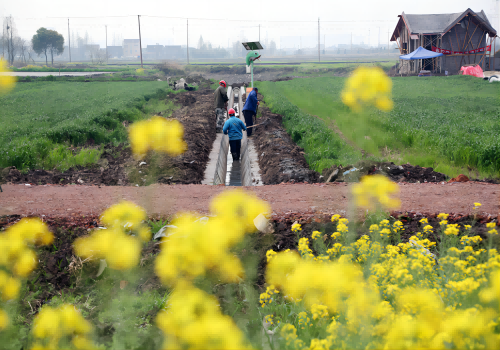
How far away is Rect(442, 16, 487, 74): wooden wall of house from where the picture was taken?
4275 centimetres

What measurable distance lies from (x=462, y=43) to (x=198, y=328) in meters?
51.4

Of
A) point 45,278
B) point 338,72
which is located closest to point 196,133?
point 45,278

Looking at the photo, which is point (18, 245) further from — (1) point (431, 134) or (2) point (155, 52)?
(2) point (155, 52)

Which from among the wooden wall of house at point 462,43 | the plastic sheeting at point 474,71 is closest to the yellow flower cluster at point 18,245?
the plastic sheeting at point 474,71

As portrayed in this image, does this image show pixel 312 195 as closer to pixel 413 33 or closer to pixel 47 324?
pixel 47 324

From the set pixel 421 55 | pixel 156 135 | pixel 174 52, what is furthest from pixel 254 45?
pixel 174 52

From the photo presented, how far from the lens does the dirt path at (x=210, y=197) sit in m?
5.79

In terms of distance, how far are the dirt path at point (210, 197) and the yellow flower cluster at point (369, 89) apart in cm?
282

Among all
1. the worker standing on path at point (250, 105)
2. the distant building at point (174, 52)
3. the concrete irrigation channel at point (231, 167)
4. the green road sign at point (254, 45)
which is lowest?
the concrete irrigation channel at point (231, 167)

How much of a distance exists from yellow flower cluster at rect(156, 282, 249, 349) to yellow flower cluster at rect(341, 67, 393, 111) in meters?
2.18

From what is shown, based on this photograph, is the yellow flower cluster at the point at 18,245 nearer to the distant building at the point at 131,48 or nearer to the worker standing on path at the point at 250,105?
the worker standing on path at the point at 250,105

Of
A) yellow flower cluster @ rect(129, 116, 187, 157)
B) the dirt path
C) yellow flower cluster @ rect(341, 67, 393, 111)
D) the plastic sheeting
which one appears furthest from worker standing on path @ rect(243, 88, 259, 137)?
the plastic sheeting

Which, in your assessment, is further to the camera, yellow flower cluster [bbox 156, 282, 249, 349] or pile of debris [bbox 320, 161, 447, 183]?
pile of debris [bbox 320, 161, 447, 183]

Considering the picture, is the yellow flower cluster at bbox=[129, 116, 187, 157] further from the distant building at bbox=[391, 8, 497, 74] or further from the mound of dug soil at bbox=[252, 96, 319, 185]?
the distant building at bbox=[391, 8, 497, 74]
